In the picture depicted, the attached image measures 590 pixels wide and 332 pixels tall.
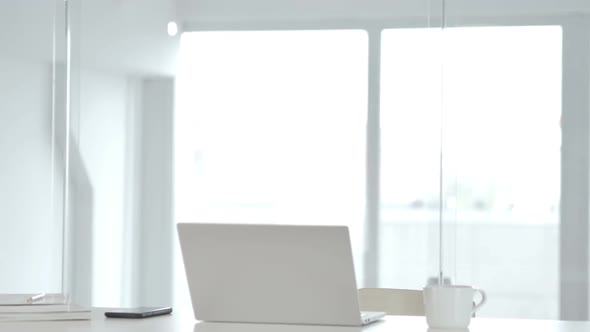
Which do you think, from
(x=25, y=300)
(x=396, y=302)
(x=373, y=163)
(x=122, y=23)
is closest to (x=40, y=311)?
(x=25, y=300)

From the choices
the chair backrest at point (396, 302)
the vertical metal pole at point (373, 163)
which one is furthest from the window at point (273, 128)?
the chair backrest at point (396, 302)

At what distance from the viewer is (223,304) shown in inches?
81.5

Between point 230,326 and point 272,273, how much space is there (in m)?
0.14

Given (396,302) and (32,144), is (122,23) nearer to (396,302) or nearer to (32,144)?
(32,144)

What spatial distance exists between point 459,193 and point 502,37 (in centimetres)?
69

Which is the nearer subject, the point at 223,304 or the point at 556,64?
the point at 223,304

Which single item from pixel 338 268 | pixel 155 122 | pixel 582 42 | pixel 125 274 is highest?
pixel 582 42

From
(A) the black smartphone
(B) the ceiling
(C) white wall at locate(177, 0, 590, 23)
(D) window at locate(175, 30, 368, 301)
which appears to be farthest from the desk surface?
(B) the ceiling

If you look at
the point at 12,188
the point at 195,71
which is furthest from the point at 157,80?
the point at 12,188

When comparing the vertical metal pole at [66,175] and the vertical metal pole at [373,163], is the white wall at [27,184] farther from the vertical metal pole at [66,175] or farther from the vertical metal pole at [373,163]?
the vertical metal pole at [373,163]

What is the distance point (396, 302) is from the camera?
2.94 m

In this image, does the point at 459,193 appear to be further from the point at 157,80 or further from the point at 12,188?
the point at 12,188

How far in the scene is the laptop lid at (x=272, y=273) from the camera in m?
1.98

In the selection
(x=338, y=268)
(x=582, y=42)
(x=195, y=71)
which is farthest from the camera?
(x=195, y=71)
